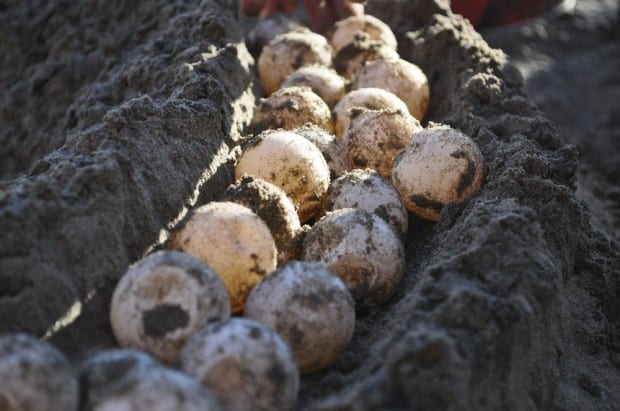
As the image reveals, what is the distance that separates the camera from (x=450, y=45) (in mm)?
4262

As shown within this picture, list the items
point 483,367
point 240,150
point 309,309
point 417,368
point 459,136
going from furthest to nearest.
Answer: point 240,150, point 459,136, point 309,309, point 483,367, point 417,368

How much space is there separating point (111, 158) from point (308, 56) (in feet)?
6.06

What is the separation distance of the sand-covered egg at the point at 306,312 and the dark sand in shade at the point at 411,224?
0.25ft

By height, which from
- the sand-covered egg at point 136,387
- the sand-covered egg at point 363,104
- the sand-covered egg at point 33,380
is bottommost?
the sand-covered egg at point 363,104

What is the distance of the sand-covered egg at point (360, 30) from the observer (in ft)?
14.6

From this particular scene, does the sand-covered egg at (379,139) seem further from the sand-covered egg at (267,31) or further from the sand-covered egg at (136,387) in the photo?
the sand-covered egg at (136,387)

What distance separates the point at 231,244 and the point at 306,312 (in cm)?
33

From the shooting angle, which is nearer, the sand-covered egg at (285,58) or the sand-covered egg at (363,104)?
the sand-covered egg at (363,104)

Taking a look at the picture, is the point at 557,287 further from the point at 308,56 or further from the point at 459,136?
the point at 308,56

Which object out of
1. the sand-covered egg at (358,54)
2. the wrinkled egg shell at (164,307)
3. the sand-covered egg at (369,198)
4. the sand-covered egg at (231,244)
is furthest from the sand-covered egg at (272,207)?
the sand-covered egg at (358,54)

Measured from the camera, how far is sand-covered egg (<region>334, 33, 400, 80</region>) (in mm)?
4152

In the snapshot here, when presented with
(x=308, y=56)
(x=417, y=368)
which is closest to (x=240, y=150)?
(x=308, y=56)

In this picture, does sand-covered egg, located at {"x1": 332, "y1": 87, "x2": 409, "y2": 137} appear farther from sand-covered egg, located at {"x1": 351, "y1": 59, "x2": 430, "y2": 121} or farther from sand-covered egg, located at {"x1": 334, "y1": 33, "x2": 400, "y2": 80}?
sand-covered egg, located at {"x1": 334, "y1": 33, "x2": 400, "y2": 80}

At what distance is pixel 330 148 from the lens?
3.25 meters
